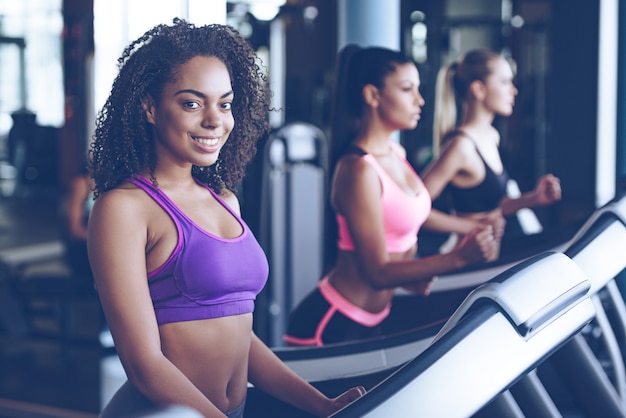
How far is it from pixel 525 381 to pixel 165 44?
0.66m

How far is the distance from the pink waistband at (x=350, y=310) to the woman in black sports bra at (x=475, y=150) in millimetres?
409

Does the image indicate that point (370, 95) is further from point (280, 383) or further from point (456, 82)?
point (280, 383)

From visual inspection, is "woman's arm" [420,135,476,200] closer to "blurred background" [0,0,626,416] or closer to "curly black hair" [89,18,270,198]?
"blurred background" [0,0,626,416]

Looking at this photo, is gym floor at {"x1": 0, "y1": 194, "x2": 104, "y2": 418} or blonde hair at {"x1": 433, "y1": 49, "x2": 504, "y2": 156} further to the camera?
gym floor at {"x1": 0, "y1": 194, "x2": 104, "y2": 418}

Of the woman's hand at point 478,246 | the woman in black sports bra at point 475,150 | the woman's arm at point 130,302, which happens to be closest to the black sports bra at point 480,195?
the woman in black sports bra at point 475,150

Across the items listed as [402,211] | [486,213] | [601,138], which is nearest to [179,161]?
[402,211]

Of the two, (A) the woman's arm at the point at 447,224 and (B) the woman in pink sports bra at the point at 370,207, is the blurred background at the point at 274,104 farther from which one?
(A) the woman's arm at the point at 447,224

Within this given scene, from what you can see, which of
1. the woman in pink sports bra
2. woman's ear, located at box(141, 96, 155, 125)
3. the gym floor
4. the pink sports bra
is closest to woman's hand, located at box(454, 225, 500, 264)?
the woman in pink sports bra

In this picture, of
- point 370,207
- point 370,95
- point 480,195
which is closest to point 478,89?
point 480,195

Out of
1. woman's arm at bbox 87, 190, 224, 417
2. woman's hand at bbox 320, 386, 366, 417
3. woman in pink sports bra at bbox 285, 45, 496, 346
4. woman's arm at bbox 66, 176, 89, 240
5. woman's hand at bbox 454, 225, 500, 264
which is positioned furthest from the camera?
woman's arm at bbox 66, 176, 89, 240

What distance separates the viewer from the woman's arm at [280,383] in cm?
116

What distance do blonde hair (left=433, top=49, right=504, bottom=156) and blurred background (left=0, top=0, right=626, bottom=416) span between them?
252 mm

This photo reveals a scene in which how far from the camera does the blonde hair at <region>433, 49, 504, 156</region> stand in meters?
2.38

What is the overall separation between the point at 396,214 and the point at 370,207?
0.08 metres
